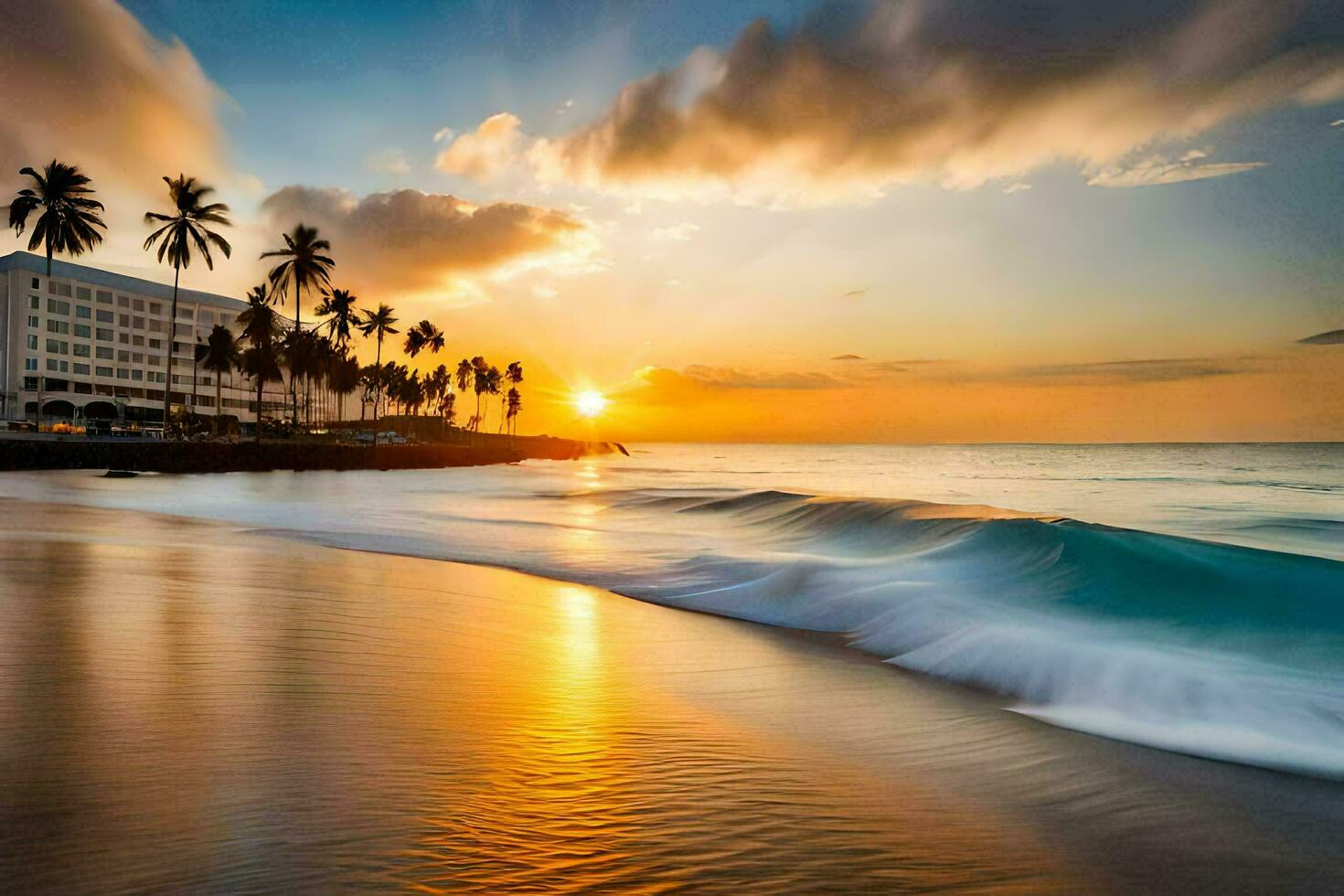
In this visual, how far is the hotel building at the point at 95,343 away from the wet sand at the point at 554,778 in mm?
91669

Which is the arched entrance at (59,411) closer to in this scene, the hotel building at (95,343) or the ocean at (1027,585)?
the hotel building at (95,343)

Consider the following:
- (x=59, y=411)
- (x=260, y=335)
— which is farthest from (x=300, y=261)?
(x=59, y=411)

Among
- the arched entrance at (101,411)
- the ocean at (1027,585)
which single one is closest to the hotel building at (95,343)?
the arched entrance at (101,411)

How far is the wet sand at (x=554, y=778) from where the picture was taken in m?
2.70

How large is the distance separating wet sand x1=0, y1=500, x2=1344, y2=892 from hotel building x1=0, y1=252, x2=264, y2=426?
91669mm

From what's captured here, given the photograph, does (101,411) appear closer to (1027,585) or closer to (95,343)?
(95,343)

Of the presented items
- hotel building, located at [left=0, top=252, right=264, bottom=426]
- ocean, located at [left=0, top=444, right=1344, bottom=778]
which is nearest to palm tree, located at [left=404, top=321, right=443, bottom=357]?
hotel building, located at [left=0, top=252, right=264, bottom=426]

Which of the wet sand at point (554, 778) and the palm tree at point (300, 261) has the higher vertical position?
the palm tree at point (300, 261)

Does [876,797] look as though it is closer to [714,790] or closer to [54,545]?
[714,790]

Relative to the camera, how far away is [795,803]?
3367 mm

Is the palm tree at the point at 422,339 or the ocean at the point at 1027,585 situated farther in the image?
the palm tree at the point at 422,339

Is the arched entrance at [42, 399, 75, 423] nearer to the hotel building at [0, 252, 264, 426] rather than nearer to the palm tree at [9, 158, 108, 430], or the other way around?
the hotel building at [0, 252, 264, 426]

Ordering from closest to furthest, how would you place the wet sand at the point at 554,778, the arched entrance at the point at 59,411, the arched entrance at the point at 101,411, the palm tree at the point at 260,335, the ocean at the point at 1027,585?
the wet sand at the point at 554,778
the ocean at the point at 1027,585
the palm tree at the point at 260,335
the arched entrance at the point at 59,411
the arched entrance at the point at 101,411

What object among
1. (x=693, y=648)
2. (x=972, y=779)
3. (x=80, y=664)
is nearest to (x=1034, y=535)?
(x=693, y=648)
